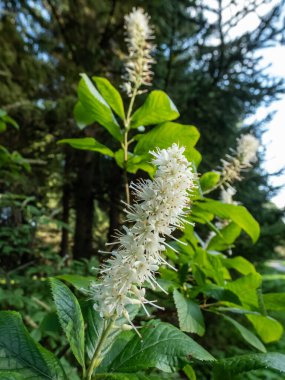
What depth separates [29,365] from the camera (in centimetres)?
85

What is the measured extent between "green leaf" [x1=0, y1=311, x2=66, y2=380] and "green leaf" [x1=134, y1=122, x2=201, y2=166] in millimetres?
726

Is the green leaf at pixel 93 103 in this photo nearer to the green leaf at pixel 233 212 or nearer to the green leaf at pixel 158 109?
the green leaf at pixel 158 109

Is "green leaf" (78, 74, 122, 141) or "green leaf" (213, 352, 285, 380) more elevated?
"green leaf" (78, 74, 122, 141)

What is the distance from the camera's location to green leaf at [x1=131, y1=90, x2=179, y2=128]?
1348 mm

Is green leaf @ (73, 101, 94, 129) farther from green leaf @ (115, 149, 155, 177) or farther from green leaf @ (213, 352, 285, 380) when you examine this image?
green leaf @ (213, 352, 285, 380)

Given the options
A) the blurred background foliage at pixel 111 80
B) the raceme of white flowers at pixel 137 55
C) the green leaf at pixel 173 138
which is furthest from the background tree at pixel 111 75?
the green leaf at pixel 173 138

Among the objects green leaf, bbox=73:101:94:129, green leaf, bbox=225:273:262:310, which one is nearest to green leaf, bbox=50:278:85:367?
green leaf, bbox=225:273:262:310

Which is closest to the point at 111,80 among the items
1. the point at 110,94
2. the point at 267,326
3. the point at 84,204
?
the point at 84,204

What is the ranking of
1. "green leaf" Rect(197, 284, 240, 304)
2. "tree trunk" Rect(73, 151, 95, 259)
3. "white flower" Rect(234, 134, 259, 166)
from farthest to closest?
"tree trunk" Rect(73, 151, 95, 259)
"white flower" Rect(234, 134, 259, 166)
"green leaf" Rect(197, 284, 240, 304)

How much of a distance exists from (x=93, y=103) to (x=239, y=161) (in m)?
1.15

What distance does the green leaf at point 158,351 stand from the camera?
800mm

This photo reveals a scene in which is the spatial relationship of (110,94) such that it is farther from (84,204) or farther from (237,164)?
(84,204)

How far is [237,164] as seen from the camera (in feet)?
6.85

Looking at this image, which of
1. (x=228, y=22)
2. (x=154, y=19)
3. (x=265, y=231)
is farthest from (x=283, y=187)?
(x=154, y=19)
